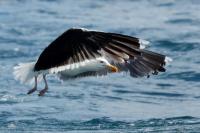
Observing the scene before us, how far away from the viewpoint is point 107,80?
12641 millimetres

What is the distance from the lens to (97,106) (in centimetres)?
1088

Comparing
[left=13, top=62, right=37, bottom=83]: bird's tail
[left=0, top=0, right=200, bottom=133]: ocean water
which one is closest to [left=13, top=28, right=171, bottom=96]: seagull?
[left=13, top=62, right=37, bottom=83]: bird's tail

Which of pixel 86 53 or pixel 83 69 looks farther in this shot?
pixel 83 69

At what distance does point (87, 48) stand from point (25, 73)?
3.17ft

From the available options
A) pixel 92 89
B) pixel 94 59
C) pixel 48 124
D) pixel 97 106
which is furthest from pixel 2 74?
pixel 94 59

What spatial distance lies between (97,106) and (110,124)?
1131mm

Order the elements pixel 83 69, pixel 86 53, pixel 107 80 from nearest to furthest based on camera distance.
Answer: pixel 86 53 < pixel 83 69 < pixel 107 80

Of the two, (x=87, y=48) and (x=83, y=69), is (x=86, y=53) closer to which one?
(x=87, y=48)

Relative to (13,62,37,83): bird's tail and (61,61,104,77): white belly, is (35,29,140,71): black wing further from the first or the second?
(61,61,104,77): white belly

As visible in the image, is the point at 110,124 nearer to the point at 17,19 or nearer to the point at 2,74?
the point at 2,74

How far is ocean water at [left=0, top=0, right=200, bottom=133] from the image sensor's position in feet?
32.4

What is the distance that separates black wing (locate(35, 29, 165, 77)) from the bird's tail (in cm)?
16

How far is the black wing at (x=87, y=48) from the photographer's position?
7457 millimetres

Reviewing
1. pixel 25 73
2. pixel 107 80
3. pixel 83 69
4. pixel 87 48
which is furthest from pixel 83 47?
pixel 107 80
